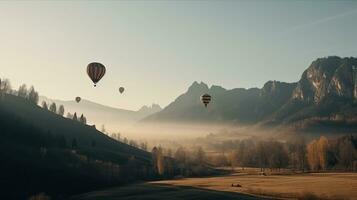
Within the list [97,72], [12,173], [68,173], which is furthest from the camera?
[68,173]

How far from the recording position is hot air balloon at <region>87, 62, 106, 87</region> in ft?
390

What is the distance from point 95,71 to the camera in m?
119

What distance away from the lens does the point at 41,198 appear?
5295 inches

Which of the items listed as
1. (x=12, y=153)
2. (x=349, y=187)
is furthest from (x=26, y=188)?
(x=349, y=187)

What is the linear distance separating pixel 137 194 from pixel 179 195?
49.4ft

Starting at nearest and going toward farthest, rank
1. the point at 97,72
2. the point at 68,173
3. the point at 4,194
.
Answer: the point at 97,72 → the point at 4,194 → the point at 68,173

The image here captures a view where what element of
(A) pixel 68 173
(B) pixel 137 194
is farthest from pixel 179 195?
(A) pixel 68 173

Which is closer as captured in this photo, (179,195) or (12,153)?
(179,195)

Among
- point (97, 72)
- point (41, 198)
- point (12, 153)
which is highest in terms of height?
point (97, 72)

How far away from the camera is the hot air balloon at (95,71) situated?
390 feet

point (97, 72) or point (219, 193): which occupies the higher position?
point (97, 72)

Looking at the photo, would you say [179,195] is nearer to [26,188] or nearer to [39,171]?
[26,188]

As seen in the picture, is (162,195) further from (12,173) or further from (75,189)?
(12,173)

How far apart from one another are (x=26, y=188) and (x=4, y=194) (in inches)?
440
